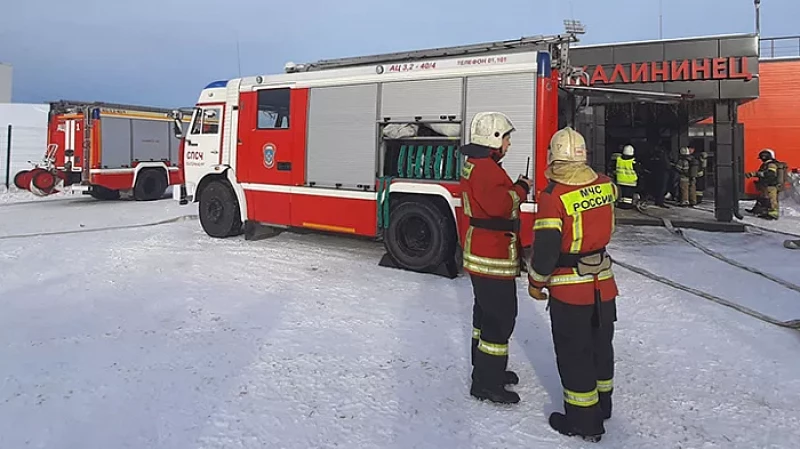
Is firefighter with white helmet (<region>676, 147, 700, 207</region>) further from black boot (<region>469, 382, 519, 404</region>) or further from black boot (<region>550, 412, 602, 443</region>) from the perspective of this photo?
black boot (<region>550, 412, 602, 443</region>)

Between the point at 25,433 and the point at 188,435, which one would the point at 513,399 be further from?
the point at 25,433

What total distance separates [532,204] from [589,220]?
3210 millimetres

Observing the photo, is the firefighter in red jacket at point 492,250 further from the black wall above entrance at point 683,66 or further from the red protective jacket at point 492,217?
the black wall above entrance at point 683,66

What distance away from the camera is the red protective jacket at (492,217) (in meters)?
3.24

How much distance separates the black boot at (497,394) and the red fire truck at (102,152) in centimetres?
1274

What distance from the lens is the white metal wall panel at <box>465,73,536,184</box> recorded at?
5.86 meters

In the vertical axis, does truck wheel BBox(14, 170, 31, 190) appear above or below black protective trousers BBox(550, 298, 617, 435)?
above

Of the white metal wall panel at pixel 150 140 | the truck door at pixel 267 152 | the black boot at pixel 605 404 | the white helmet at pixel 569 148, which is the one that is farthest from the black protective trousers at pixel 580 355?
the white metal wall panel at pixel 150 140

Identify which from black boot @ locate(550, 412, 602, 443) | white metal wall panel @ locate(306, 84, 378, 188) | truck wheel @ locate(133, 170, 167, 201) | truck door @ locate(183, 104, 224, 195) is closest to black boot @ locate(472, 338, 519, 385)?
black boot @ locate(550, 412, 602, 443)

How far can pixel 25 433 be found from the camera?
2.87m

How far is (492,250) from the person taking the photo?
3260mm

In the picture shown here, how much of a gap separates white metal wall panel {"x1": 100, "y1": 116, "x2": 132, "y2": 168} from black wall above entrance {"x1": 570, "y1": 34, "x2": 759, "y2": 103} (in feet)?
38.4

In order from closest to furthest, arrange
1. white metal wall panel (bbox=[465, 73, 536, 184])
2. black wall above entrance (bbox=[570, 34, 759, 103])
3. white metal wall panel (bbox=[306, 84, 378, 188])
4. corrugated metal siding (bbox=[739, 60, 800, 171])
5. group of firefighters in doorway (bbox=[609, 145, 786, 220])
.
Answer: white metal wall panel (bbox=[465, 73, 536, 184]) < white metal wall panel (bbox=[306, 84, 378, 188]) < black wall above entrance (bbox=[570, 34, 759, 103]) < group of firefighters in doorway (bbox=[609, 145, 786, 220]) < corrugated metal siding (bbox=[739, 60, 800, 171])

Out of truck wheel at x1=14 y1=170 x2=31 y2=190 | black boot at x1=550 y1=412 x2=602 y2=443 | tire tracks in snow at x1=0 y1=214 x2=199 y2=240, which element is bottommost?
black boot at x1=550 y1=412 x2=602 y2=443
